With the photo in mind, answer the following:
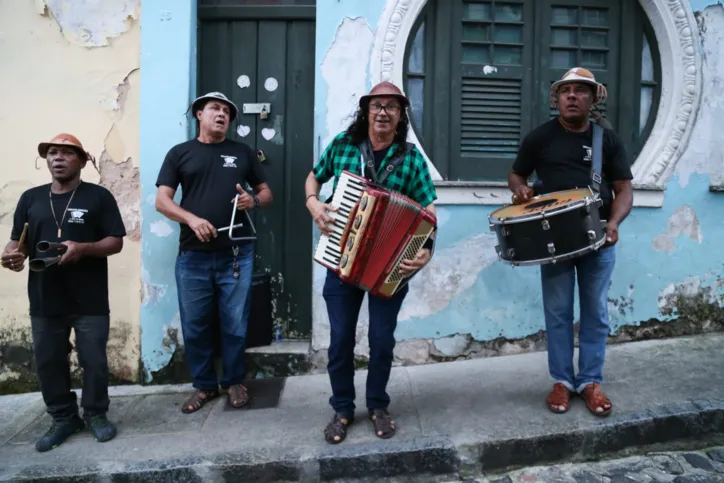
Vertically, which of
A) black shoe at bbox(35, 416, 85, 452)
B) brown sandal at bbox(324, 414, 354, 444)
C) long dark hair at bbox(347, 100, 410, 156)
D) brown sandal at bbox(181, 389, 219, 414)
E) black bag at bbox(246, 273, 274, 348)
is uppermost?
long dark hair at bbox(347, 100, 410, 156)

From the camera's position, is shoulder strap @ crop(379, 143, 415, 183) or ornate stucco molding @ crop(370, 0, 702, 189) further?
ornate stucco molding @ crop(370, 0, 702, 189)

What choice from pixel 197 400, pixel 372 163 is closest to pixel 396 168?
pixel 372 163

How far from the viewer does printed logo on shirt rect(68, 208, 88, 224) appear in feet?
11.2

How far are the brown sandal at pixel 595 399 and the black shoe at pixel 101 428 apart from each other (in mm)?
2928

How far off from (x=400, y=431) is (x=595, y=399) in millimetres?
1194

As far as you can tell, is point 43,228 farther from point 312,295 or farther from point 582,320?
point 582,320

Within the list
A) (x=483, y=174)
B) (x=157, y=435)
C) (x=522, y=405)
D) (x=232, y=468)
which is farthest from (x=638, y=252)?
(x=157, y=435)

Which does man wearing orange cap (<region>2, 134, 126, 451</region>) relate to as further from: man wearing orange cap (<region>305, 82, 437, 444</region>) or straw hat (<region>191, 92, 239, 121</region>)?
man wearing orange cap (<region>305, 82, 437, 444</region>)

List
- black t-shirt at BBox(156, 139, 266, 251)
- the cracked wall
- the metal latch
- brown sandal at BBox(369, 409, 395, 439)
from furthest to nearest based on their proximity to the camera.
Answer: the metal latch < the cracked wall < black t-shirt at BBox(156, 139, 266, 251) < brown sandal at BBox(369, 409, 395, 439)

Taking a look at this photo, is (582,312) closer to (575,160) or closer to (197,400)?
(575,160)

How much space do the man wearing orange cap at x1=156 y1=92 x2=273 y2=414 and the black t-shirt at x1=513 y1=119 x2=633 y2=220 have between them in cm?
190

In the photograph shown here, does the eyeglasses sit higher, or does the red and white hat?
the red and white hat

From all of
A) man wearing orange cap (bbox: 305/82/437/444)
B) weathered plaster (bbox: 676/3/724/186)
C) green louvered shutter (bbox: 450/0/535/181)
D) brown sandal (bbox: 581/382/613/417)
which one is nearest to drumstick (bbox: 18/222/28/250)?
man wearing orange cap (bbox: 305/82/437/444)

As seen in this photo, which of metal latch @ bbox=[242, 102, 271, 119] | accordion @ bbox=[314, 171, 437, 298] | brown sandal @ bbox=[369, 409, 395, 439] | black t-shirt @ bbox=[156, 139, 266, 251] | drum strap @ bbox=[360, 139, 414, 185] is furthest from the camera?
metal latch @ bbox=[242, 102, 271, 119]
